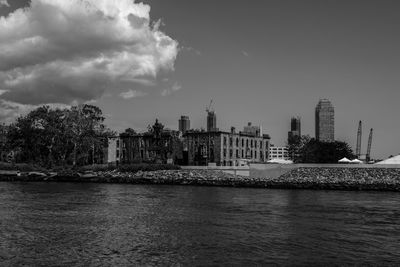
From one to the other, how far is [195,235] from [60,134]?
10009 cm

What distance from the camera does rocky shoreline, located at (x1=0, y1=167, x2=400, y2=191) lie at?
83.2 m

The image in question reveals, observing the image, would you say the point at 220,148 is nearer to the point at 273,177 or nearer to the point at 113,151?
the point at 113,151

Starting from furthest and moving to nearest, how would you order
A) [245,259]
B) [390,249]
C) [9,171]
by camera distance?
1. [9,171]
2. [390,249]
3. [245,259]

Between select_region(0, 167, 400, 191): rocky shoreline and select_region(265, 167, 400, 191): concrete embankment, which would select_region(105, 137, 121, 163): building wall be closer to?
select_region(0, 167, 400, 191): rocky shoreline

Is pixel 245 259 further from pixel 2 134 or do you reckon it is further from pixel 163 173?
pixel 2 134

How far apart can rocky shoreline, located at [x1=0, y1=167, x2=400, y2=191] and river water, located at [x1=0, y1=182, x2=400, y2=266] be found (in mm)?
35340

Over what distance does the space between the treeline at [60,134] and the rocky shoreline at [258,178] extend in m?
14.5

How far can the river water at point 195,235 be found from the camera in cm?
2366

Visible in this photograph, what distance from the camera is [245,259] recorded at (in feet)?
77.0

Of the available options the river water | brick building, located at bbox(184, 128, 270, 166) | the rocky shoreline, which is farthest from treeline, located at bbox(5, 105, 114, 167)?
the river water

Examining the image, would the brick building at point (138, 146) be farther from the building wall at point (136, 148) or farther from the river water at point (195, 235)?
the river water at point (195, 235)

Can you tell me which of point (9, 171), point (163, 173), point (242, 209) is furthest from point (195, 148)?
point (242, 209)

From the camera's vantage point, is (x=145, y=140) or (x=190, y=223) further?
(x=145, y=140)

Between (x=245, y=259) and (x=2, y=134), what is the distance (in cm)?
14073
